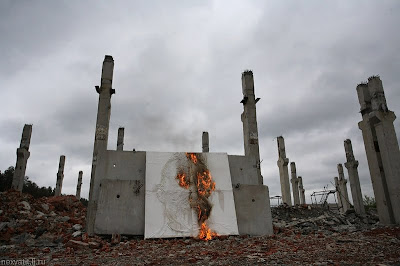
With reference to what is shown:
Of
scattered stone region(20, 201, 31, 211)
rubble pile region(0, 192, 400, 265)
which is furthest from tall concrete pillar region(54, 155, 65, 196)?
rubble pile region(0, 192, 400, 265)

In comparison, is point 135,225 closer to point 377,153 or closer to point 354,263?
point 354,263

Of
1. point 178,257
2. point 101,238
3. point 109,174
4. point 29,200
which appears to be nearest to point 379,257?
point 178,257

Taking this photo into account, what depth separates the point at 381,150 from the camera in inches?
454

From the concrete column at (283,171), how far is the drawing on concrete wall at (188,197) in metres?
12.9

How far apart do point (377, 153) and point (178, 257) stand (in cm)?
994

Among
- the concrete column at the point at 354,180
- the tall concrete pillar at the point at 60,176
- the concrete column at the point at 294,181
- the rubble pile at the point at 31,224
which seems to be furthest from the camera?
the concrete column at the point at 294,181

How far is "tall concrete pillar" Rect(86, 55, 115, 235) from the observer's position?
428 inches

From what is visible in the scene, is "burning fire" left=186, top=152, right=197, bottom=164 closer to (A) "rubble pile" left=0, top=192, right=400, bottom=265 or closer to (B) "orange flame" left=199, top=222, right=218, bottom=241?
(B) "orange flame" left=199, top=222, right=218, bottom=241

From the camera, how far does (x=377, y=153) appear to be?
11844 millimetres

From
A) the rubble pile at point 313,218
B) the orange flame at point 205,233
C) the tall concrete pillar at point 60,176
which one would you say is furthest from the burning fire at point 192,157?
the tall concrete pillar at point 60,176

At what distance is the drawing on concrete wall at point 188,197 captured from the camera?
1034 centimetres

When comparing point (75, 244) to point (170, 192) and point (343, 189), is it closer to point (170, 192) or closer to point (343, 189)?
point (170, 192)

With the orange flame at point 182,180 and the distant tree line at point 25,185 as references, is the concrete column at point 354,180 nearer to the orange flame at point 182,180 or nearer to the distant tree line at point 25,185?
the orange flame at point 182,180

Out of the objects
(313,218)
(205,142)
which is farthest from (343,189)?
(205,142)
